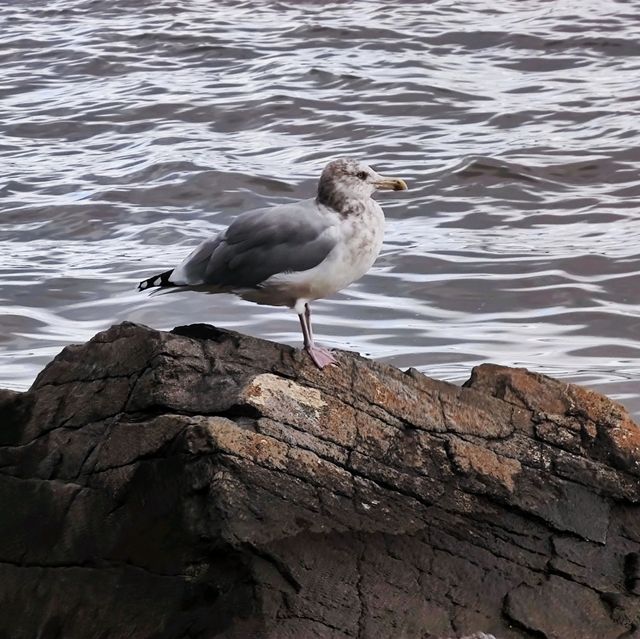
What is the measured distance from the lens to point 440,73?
47.9 ft

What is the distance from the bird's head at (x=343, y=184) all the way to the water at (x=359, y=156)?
87.2 inches

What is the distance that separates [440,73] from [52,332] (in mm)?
7573

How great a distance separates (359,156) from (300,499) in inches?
340

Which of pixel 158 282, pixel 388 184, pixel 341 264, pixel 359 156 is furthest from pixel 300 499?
pixel 359 156

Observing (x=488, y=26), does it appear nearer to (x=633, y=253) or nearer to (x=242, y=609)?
(x=633, y=253)

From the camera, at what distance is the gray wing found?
4684 millimetres

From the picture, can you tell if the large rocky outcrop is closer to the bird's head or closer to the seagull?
the seagull

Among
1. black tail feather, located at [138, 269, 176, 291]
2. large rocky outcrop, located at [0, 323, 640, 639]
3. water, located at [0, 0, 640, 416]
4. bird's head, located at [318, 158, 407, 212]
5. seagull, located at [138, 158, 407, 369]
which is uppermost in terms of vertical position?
bird's head, located at [318, 158, 407, 212]

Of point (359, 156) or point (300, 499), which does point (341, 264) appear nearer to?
point (300, 499)

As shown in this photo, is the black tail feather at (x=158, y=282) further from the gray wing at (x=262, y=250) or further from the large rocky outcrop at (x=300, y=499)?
the large rocky outcrop at (x=300, y=499)

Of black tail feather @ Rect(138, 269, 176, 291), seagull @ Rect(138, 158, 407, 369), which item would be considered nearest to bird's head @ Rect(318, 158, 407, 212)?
seagull @ Rect(138, 158, 407, 369)

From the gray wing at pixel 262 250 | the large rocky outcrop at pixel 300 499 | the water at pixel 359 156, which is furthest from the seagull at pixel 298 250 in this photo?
the water at pixel 359 156

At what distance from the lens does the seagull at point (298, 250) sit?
15.4ft

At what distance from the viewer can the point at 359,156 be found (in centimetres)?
1230
